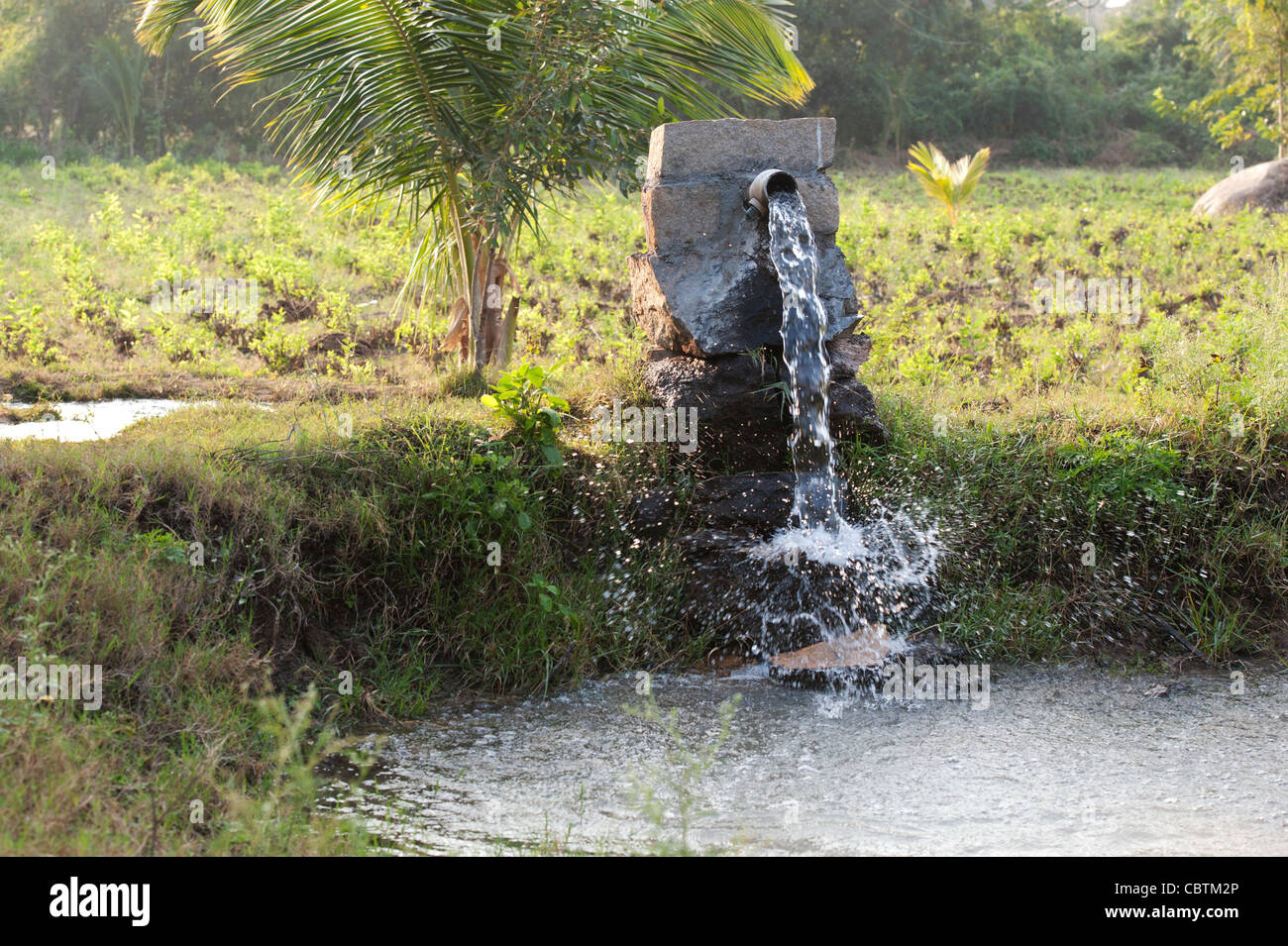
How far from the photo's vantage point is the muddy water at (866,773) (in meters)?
3.47

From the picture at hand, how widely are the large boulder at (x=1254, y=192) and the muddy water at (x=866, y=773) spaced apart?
12.0 meters

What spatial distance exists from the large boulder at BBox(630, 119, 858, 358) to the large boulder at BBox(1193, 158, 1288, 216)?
36.7ft

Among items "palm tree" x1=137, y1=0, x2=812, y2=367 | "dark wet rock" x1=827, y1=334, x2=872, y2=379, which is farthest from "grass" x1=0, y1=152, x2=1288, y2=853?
"palm tree" x1=137, y1=0, x2=812, y2=367

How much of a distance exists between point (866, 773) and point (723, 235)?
2.84m

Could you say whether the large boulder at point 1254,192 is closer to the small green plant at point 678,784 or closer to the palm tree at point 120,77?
the small green plant at point 678,784

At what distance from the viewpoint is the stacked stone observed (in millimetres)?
5492

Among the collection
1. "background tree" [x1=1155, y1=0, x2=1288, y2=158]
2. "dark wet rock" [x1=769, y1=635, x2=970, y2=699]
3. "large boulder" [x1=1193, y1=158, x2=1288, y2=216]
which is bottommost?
"dark wet rock" [x1=769, y1=635, x2=970, y2=699]

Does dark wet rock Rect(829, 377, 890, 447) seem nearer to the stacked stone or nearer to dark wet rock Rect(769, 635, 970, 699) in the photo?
the stacked stone

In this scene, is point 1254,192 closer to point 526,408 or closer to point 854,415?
point 854,415

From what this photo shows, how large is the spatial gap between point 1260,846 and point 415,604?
11.0ft

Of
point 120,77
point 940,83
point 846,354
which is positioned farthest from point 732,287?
point 940,83

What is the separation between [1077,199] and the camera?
19.3m

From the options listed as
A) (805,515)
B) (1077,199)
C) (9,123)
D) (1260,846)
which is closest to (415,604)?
(805,515)

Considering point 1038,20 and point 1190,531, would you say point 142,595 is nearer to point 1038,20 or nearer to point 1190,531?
point 1190,531
